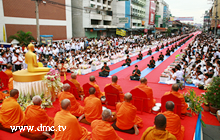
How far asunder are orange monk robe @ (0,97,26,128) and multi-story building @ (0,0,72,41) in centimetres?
1445

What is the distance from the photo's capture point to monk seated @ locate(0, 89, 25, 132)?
15.0 feet

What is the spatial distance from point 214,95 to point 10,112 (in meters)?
6.75

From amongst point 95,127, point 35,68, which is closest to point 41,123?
point 95,127

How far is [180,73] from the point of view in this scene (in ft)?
28.6

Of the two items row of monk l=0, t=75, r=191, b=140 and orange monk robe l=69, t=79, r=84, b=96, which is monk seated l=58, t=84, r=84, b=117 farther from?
orange monk robe l=69, t=79, r=84, b=96

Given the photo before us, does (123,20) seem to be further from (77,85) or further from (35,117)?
(35,117)

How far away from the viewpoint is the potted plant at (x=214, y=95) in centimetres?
572

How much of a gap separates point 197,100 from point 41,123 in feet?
16.2

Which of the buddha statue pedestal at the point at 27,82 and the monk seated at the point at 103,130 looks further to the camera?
the buddha statue pedestal at the point at 27,82

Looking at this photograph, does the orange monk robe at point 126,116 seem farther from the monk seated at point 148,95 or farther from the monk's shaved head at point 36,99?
the monk's shaved head at point 36,99

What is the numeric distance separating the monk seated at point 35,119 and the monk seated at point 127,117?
1.93m

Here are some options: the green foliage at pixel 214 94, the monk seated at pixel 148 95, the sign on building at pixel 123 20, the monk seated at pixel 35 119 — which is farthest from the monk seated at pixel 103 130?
the sign on building at pixel 123 20

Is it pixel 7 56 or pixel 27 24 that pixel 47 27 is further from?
pixel 7 56

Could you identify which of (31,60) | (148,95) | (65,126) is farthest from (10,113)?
(148,95)
